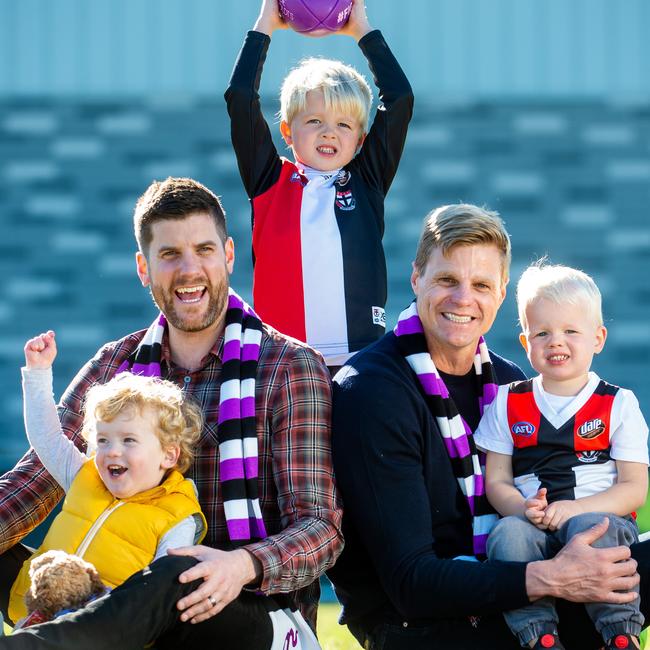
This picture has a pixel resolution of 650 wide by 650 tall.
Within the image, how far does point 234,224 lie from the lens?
8250 mm

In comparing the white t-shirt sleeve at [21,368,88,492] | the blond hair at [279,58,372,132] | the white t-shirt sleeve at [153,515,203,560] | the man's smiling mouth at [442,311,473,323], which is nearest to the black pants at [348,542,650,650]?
the white t-shirt sleeve at [153,515,203,560]

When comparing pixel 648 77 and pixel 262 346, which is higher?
pixel 648 77

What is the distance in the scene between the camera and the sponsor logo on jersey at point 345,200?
4.04m

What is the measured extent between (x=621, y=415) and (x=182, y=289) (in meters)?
1.18

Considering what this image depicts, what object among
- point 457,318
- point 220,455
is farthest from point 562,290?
point 220,455

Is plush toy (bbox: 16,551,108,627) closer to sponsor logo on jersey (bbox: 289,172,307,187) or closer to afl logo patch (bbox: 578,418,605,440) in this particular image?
afl logo patch (bbox: 578,418,605,440)

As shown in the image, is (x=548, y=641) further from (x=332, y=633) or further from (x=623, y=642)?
(x=332, y=633)

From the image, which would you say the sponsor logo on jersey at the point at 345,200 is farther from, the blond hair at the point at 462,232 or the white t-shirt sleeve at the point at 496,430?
the white t-shirt sleeve at the point at 496,430

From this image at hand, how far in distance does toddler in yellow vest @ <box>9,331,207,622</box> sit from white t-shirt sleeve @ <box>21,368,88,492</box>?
0.24 feet

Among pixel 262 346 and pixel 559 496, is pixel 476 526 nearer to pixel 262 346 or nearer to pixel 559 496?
pixel 559 496

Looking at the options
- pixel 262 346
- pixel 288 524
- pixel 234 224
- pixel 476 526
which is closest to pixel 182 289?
pixel 262 346

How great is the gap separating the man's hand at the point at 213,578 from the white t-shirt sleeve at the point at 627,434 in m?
0.96

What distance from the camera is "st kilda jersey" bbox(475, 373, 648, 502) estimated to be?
3.21 m

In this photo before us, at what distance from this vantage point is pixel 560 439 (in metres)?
3.23
